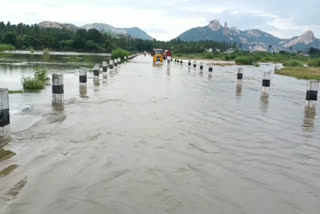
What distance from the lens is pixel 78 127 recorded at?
7.46 metres

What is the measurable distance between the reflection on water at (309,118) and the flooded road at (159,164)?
0.06m

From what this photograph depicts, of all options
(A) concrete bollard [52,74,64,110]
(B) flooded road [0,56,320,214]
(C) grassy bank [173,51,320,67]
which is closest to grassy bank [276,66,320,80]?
(C) grassy bank [173,51,320,67]

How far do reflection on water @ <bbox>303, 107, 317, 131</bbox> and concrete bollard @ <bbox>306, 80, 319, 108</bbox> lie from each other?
1.32 feet

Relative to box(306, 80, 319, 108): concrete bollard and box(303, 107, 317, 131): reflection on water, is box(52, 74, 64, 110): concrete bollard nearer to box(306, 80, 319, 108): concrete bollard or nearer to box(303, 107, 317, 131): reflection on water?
box(303, 107, 317, 131): reflection on water

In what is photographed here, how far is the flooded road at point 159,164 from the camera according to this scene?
13.0 feet

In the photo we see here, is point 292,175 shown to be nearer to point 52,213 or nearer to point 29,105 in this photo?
point 52,213

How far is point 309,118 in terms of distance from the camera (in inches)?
384

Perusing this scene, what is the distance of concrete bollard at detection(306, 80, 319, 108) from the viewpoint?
1153cm

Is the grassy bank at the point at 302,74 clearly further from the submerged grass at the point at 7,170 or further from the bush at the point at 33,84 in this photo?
the submerged grass at the point at 7,170

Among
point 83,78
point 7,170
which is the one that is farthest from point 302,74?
point 7,170

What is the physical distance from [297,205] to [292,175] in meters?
0.99

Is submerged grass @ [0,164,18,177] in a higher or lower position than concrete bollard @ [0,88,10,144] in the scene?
lower

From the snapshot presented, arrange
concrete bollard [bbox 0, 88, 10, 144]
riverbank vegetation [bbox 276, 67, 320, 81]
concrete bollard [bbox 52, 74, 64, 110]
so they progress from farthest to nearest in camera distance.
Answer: riverbank vegetation [bbox 276, 67, 320, 81], concrete bollard [bbox 52, 74, 64, 110], concrete bollard [bbox 0, 88, 10, 144]

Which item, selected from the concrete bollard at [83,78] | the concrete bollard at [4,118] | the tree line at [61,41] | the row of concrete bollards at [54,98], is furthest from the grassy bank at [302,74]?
the tree line at [61,41]
